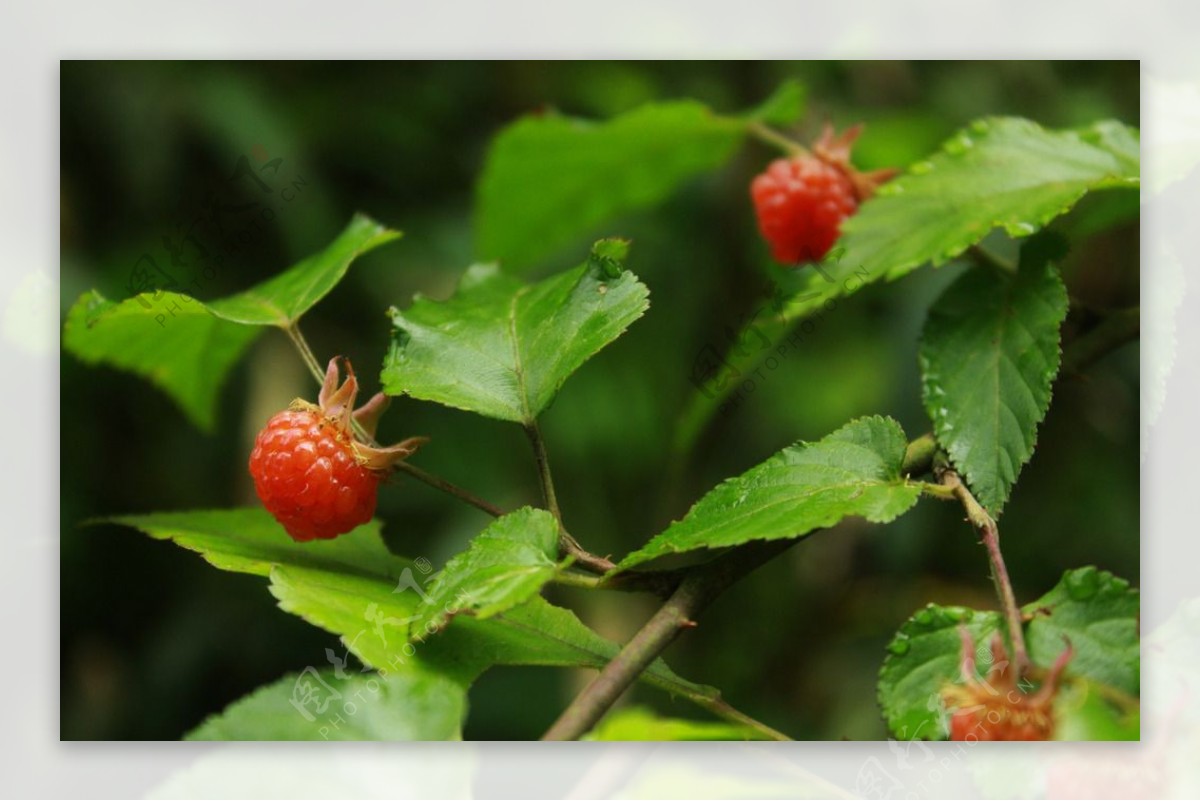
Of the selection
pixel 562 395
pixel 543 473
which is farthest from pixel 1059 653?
pixel 562 395

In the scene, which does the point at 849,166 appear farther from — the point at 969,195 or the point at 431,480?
the point at 431,480

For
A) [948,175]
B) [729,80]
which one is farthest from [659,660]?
[729,80]

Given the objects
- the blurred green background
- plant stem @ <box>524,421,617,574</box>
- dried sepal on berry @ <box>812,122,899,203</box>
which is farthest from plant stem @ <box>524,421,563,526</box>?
the blurred green background

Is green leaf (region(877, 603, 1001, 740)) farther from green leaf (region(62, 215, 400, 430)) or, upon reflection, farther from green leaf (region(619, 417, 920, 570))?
green leaf (region(62, 215, 400, 430))

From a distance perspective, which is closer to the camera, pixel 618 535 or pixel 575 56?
pixel 575 56

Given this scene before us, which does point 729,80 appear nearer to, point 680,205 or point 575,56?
point 680,205

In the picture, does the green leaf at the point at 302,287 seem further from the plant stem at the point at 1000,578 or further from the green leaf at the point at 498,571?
the plant stem at the point at 1000,578

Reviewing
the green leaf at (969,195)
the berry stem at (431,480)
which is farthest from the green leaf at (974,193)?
the berry stem at (431,480)
